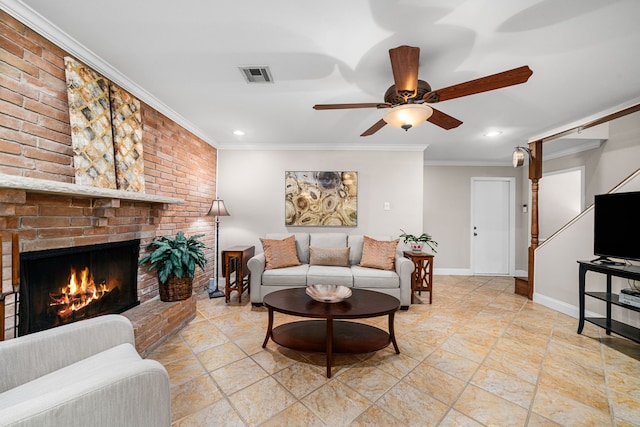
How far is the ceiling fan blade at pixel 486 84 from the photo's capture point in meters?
1.50

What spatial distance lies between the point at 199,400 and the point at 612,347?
11.6ft

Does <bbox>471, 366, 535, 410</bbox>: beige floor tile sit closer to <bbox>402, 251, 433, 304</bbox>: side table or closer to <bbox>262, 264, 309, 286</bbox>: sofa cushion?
<bbox>402, 251, 433, 304</bbox>: side table

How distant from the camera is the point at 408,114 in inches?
75.7

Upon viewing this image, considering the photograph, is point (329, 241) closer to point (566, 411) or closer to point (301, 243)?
point (301, 243)

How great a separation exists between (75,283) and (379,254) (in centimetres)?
313

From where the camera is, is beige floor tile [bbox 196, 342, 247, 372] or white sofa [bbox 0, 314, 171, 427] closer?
white sofa [bbox 0, 314, 171, 427]

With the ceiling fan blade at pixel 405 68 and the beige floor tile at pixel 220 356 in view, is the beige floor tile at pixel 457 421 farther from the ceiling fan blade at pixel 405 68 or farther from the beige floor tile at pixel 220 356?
the ceiling fan blade at pixel 405 68

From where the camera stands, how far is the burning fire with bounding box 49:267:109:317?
1.91m

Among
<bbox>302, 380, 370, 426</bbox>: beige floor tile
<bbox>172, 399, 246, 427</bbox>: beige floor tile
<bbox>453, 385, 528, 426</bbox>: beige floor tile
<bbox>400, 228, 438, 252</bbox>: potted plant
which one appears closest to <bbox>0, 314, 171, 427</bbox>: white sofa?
<bbox>172, 399, 246, 427</bbox>: beige floor tile

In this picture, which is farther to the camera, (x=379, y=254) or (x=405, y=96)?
(x=379, y=254)

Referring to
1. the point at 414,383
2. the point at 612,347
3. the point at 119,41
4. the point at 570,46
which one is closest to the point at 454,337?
the point at 414,383

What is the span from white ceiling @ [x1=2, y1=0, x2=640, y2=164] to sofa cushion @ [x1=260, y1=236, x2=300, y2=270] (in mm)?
1691

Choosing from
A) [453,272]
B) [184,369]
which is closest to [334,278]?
[184,369]

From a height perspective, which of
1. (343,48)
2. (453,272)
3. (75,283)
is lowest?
(453,272)
